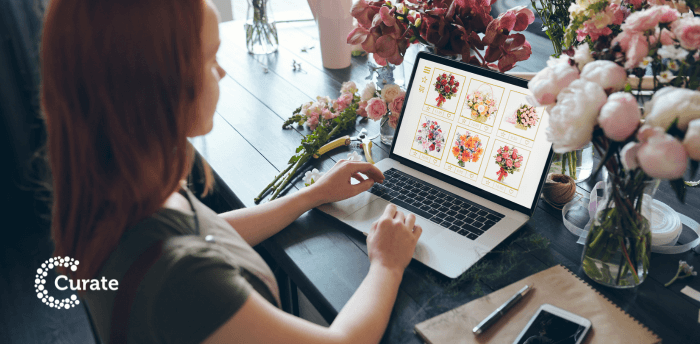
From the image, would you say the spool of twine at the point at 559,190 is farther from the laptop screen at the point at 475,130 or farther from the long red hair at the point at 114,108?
the long red hair at the point at 114,108

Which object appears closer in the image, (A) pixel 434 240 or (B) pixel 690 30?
(B) pixel 690 30

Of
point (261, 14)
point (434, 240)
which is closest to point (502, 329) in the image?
point (434, 240)

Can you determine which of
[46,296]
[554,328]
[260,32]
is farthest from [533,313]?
[46,296]

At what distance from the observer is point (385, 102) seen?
1258mm

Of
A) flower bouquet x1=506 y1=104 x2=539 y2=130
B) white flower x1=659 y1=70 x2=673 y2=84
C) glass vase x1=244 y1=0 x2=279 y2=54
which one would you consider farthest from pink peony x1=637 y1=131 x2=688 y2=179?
glass vase x1=244 y1=0 x2=279 y2=54

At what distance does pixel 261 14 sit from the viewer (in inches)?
77.4

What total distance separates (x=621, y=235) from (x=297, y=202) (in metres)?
0.60

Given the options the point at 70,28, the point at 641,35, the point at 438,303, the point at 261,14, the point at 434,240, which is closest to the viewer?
the point at 70,28

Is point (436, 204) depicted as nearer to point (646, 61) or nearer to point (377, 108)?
point (377, 108)

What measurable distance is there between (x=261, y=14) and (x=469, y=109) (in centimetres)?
121

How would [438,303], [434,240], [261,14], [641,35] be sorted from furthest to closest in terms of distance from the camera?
[261,14]
[434,240]
[438,303]
[641,35]

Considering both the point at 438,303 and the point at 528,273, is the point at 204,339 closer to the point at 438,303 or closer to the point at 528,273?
the point at 438,303

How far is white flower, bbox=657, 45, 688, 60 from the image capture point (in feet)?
2.09

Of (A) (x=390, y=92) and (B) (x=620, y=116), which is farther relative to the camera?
(A) (x=390, y=92)
